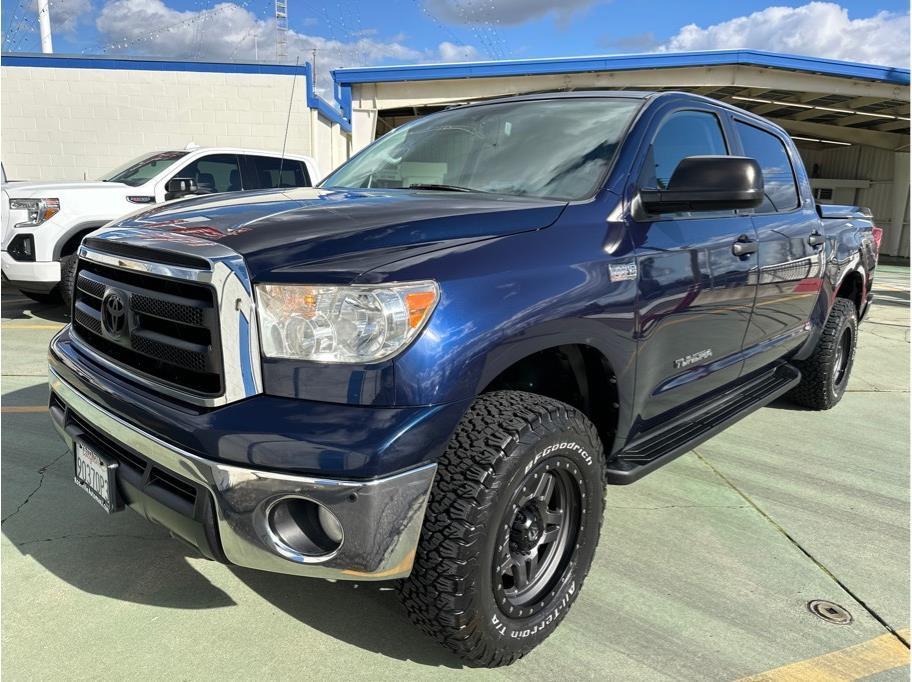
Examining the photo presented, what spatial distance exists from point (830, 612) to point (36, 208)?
735 cm

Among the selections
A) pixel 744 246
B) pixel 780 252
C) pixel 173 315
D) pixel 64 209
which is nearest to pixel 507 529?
pixel 173 315

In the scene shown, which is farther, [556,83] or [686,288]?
[556,83]

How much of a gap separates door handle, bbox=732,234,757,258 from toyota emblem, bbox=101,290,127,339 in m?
2.53

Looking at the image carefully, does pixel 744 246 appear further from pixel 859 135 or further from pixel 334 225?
pixel 859 135

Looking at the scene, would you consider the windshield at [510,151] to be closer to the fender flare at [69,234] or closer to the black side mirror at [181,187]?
the black side mirror at [181,187]

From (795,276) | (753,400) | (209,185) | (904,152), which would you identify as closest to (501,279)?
(753,400)

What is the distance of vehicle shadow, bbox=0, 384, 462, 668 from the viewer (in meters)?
2.21

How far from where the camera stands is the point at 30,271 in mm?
6410

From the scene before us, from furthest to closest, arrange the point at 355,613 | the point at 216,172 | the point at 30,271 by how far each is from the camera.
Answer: the point at 216,172 < the point at 30,271 < the point at 355,613

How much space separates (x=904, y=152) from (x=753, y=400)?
89.2 ft

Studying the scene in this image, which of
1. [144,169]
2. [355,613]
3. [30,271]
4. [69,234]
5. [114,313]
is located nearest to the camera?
[114,313]

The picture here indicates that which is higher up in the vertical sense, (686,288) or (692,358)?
(686,288)

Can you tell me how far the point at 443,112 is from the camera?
3455 mm

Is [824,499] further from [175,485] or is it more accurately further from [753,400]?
[175,485]
